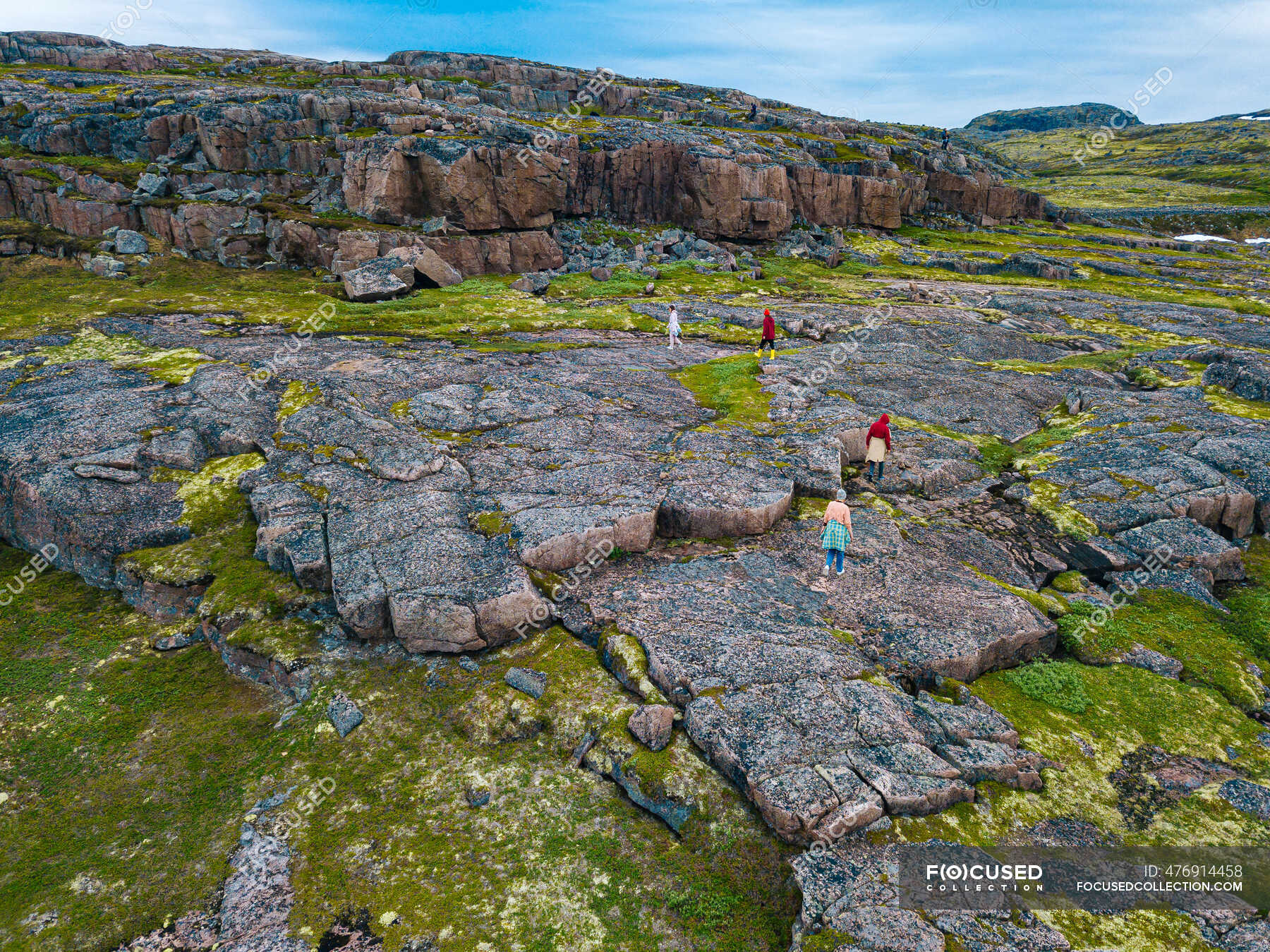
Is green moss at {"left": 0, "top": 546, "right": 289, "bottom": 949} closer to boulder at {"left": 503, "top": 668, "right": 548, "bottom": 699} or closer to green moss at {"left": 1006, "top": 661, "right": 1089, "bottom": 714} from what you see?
boulder at {"left": 503, "top": 668, "right": 548, "bottom": 699}

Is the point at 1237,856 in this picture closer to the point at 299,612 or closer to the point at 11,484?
the point at 299,612

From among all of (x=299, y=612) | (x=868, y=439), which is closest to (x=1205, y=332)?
(x=868, y=439)

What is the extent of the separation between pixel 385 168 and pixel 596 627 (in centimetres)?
4836

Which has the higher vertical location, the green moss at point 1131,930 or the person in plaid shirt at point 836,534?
the person in plaid shirt at point 836,534

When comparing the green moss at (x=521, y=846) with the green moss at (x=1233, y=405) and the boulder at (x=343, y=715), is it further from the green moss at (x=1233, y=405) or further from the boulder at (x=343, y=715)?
the green moss at (x=1233, y=405)

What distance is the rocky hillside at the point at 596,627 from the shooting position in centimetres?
1075

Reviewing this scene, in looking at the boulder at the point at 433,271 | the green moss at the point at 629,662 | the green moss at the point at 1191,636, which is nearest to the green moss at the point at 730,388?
the green moss at the point at 629,662

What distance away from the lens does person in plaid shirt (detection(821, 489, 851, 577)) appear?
16.5 meters

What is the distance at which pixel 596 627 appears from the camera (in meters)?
15.3

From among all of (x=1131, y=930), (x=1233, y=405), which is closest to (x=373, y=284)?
(x=1131, y=930)

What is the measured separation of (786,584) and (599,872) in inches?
326

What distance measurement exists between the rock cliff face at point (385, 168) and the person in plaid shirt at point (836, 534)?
4217 centimetres

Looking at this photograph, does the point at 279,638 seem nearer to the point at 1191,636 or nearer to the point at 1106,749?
the point at 1106,749

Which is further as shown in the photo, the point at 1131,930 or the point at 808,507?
the point at 808,507
